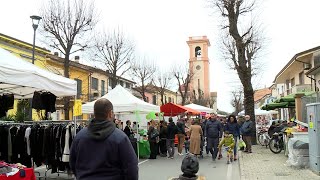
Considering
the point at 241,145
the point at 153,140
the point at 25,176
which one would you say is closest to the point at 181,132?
the point at 153,140

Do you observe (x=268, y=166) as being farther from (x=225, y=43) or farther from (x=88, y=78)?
(x=88, y=78)

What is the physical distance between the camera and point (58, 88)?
8.94 m

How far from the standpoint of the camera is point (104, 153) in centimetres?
333

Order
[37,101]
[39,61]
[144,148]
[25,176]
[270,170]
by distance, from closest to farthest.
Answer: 1. [25,176]
2. [37,101]
3. [270,170]
4. [144,148]
5. [39,61]

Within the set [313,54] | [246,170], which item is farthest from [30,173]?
[313,54]

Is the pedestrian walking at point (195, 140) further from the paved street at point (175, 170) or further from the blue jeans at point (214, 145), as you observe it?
the blue jeans at point (214, 145)

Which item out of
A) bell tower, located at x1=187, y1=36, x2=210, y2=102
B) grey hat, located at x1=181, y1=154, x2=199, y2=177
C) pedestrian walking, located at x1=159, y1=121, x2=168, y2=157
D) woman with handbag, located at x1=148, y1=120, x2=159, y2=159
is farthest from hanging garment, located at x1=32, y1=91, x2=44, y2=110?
bell tower, located at x1=187, y1=36, x2=210, y2=102

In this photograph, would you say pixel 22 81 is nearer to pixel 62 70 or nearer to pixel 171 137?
pixel 171 137

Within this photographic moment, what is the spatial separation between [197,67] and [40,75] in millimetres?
71839

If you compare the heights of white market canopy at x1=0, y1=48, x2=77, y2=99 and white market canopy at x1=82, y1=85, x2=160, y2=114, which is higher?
white market canopy at x1=0, y1=48, x2=77, y2=99

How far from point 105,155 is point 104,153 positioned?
2 centimetres

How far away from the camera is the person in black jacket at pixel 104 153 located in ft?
10.9

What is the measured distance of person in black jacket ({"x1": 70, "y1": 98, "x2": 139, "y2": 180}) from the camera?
10.9 feet

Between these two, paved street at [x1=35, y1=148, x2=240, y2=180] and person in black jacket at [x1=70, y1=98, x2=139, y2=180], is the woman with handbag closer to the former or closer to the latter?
paved street at [x1=35, y1=148, x2=240, y2=180]
